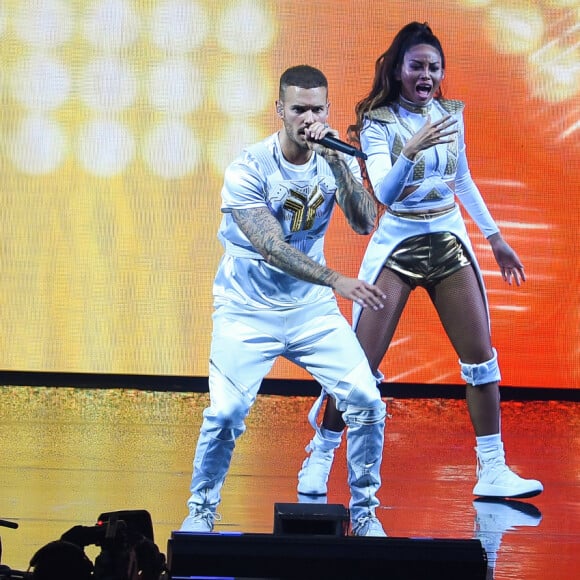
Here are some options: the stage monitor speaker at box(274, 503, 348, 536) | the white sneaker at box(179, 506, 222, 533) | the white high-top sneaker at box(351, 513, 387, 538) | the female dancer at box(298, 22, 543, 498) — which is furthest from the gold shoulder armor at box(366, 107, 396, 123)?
the stage monitor speaker at box(274, 503, 348, 536)

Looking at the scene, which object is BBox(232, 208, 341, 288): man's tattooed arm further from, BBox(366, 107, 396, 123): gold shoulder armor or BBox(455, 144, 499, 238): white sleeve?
BBox(455, 144, 499, 238): white sleeve

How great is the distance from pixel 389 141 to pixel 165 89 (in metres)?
2.23

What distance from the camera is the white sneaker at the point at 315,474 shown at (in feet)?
14.9

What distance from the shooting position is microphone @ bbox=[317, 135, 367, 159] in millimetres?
3608

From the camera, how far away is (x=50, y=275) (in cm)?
673

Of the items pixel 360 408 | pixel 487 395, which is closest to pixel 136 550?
pixel 360 408

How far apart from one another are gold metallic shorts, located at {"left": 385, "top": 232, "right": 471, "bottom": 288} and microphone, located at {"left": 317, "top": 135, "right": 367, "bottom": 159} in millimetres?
1077

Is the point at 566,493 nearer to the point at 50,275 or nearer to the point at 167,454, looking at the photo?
the point at 167,454

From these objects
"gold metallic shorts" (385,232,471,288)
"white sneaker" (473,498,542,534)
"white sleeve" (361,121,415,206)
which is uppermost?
"white sleeve" (361,121,415,206)

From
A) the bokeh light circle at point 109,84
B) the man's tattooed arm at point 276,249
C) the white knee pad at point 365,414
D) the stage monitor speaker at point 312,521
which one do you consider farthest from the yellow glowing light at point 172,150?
the stage monitor speaker at point 312,521

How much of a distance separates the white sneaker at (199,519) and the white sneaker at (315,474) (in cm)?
74

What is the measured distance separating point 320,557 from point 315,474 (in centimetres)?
172

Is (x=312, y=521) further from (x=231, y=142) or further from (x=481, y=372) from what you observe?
(x=231, y=142)

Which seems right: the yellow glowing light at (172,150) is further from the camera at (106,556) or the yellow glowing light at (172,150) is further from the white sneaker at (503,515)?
the camera at (106,556)
